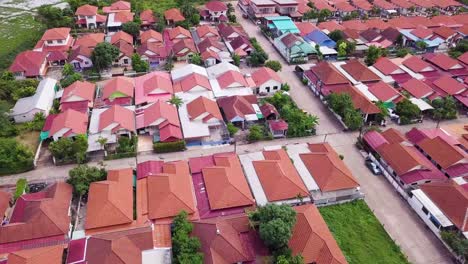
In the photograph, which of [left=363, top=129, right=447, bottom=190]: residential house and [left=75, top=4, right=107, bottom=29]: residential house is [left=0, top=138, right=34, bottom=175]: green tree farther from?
[left=75, top=4, right=107, bottom=29]: residential house

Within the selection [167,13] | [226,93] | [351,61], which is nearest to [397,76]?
[351,61]

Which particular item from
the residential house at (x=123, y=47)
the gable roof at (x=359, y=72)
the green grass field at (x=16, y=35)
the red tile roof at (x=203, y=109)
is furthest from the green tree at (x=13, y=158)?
the gable roof at (x=359, y=72)

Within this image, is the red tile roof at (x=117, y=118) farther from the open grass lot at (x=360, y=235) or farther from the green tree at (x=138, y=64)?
the open grass lot at (x=360, y=235)

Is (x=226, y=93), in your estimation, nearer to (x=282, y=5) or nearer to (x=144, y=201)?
(x=144, y=201)

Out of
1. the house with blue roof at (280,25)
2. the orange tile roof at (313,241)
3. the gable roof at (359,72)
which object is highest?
the house with blue roof at (280,25)

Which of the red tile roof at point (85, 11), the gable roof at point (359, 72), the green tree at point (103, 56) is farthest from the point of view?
the red tile roof at point (85, 11)

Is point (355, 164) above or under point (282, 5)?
under

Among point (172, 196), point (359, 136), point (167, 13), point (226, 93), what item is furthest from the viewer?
point (167, 13)
